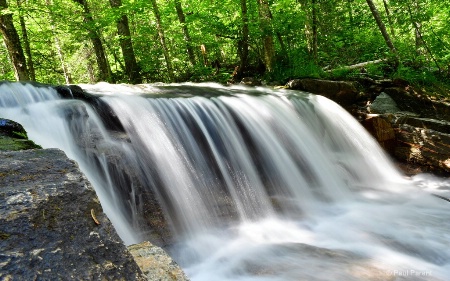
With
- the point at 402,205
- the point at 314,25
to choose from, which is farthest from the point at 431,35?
the point at 402,205

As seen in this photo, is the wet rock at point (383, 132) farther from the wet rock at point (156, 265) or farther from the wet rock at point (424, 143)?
the wet rock at point (156, 265)

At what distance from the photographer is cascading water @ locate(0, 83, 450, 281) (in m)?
3.31

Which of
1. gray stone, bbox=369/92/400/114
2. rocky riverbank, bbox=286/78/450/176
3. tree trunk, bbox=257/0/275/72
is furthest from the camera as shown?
tree trunk, bbox=257/0/275/72

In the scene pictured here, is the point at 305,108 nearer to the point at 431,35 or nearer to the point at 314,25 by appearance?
the point at 314,25

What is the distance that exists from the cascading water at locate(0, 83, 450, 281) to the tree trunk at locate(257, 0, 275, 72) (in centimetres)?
377

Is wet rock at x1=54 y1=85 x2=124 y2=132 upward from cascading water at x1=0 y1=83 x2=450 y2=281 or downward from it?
upward

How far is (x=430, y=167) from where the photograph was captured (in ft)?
21.2

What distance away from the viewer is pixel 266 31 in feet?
31.1

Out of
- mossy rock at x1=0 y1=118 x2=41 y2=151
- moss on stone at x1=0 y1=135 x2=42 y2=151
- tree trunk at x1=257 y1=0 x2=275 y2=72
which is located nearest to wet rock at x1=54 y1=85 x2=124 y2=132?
mossy rock at x1=0 y1=118 x2=41 y2=151

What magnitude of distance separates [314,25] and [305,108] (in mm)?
3895

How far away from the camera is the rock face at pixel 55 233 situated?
112 cm

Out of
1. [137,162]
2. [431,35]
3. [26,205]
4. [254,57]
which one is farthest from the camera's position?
[254,57]

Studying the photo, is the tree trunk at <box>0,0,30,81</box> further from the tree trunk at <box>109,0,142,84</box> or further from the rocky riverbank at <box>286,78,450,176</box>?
the rocky riverbank at <box>286,78,450,176</box>

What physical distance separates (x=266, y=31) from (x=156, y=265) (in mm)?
8782
